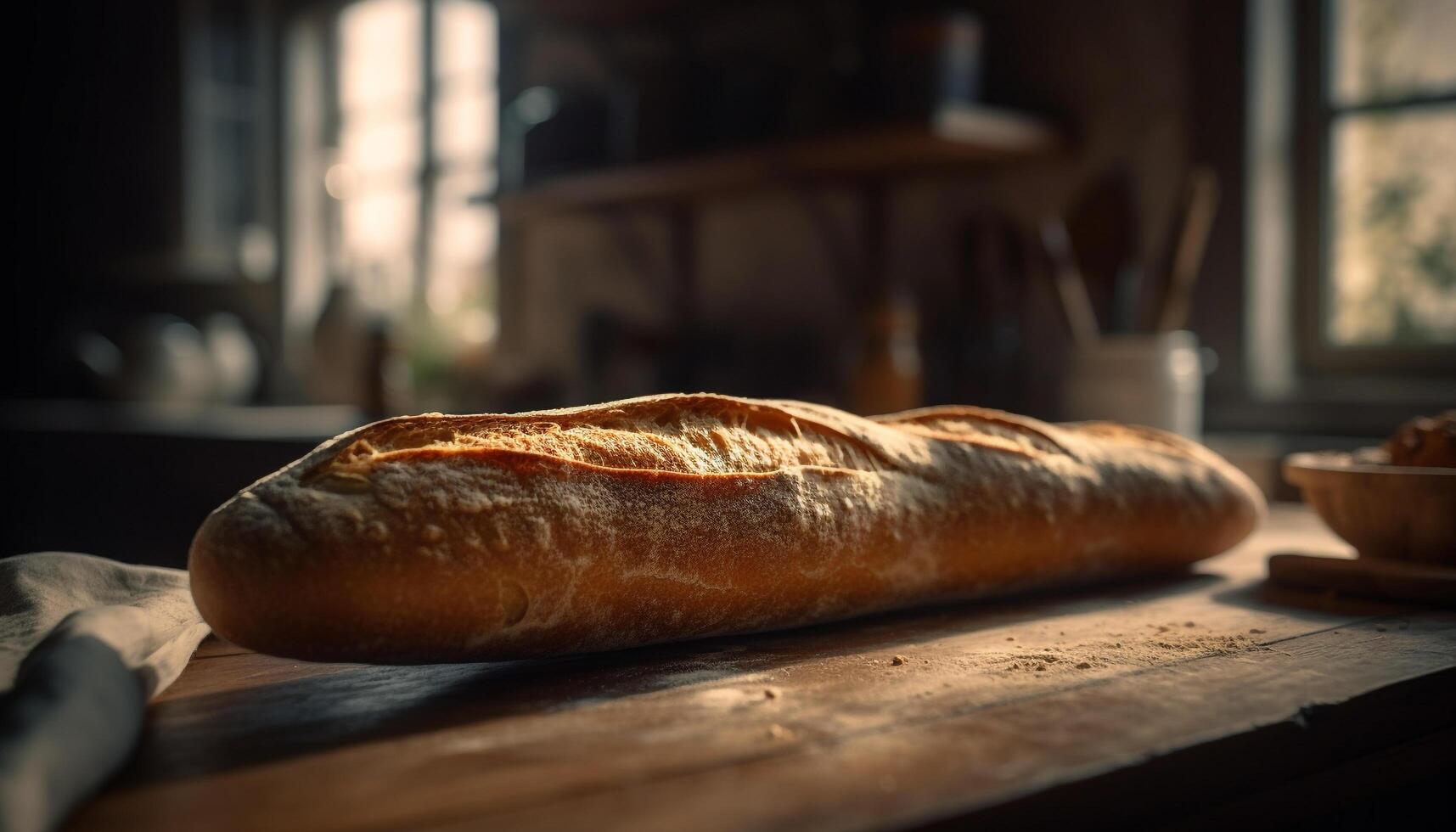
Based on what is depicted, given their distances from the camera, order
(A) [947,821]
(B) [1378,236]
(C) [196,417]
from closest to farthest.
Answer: (A) [947,821] < (B) [1378,236] < (C) [196,417]

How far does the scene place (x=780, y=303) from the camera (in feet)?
10.3

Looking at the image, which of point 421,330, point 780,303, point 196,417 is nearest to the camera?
point 780,303

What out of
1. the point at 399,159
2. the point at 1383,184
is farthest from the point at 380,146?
the point at 1383,184

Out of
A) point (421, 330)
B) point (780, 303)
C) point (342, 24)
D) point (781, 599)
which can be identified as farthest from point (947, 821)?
point (342, 24)

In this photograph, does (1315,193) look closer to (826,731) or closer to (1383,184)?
(1383,184)

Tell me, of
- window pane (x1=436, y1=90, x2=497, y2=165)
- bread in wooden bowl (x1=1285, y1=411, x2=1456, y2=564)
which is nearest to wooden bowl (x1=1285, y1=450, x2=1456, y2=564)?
bread in wooden bowl (x1=1285, y1=411, x2=1456, y2=564)

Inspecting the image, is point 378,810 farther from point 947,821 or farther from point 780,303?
point 780,303

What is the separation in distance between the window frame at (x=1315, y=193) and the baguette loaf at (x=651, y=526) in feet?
5.09

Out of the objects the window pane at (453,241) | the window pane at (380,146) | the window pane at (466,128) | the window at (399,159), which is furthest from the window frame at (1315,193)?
the window pane at (380,146)

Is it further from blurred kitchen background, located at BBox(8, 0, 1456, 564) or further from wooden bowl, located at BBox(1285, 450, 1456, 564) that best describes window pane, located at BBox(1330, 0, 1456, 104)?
wooden bowl, located at BBox(1285, 450, 1456, 564)

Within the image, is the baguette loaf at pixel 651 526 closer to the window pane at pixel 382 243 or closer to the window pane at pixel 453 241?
the window pane at pixel 453 241

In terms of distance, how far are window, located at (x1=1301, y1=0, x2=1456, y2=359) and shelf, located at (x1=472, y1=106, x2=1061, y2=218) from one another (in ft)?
1.82

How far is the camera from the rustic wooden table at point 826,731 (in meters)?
0.44

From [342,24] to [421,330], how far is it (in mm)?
1553
